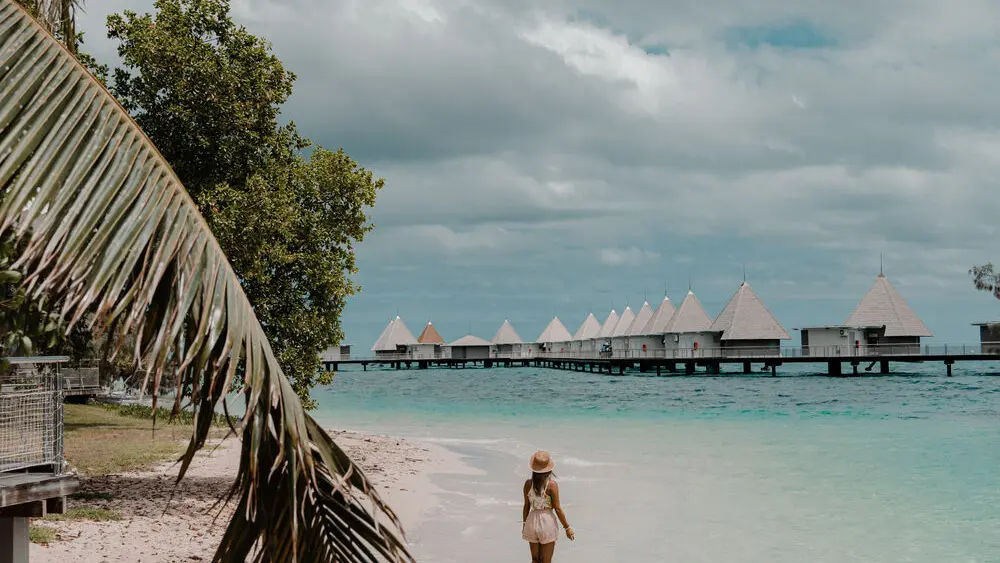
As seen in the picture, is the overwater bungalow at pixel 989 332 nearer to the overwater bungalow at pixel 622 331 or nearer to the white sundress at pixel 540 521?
the overwater bungalow at pixel 622 331

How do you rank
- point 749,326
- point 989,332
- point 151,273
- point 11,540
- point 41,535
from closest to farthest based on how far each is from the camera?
point 151,273, point 11,540, point 41,535, point 989,332, point 749,326

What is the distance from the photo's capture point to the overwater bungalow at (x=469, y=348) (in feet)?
334

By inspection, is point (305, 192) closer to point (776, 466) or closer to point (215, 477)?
point (215, 477)

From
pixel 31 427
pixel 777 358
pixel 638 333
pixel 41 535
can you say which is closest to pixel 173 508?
pixel 41 535

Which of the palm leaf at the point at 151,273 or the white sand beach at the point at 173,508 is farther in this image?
the white sand beach at the point at 173,508

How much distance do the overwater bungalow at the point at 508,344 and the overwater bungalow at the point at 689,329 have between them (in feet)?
124

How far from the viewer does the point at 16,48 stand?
2.55 meters

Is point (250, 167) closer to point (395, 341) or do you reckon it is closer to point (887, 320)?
point (887, 320)

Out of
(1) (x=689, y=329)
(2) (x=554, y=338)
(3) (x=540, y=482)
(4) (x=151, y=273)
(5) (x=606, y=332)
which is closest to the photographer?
(4) (x=151, y=273)

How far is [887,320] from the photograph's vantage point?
205ft

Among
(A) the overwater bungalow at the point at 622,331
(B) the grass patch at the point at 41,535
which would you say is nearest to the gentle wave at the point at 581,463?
(B) the grass patch at the point at 41,535

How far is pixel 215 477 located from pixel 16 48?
14.0 m

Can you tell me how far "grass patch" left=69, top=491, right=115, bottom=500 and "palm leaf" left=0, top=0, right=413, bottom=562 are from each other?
1084 centimetres

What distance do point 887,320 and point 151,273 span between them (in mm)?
66644
